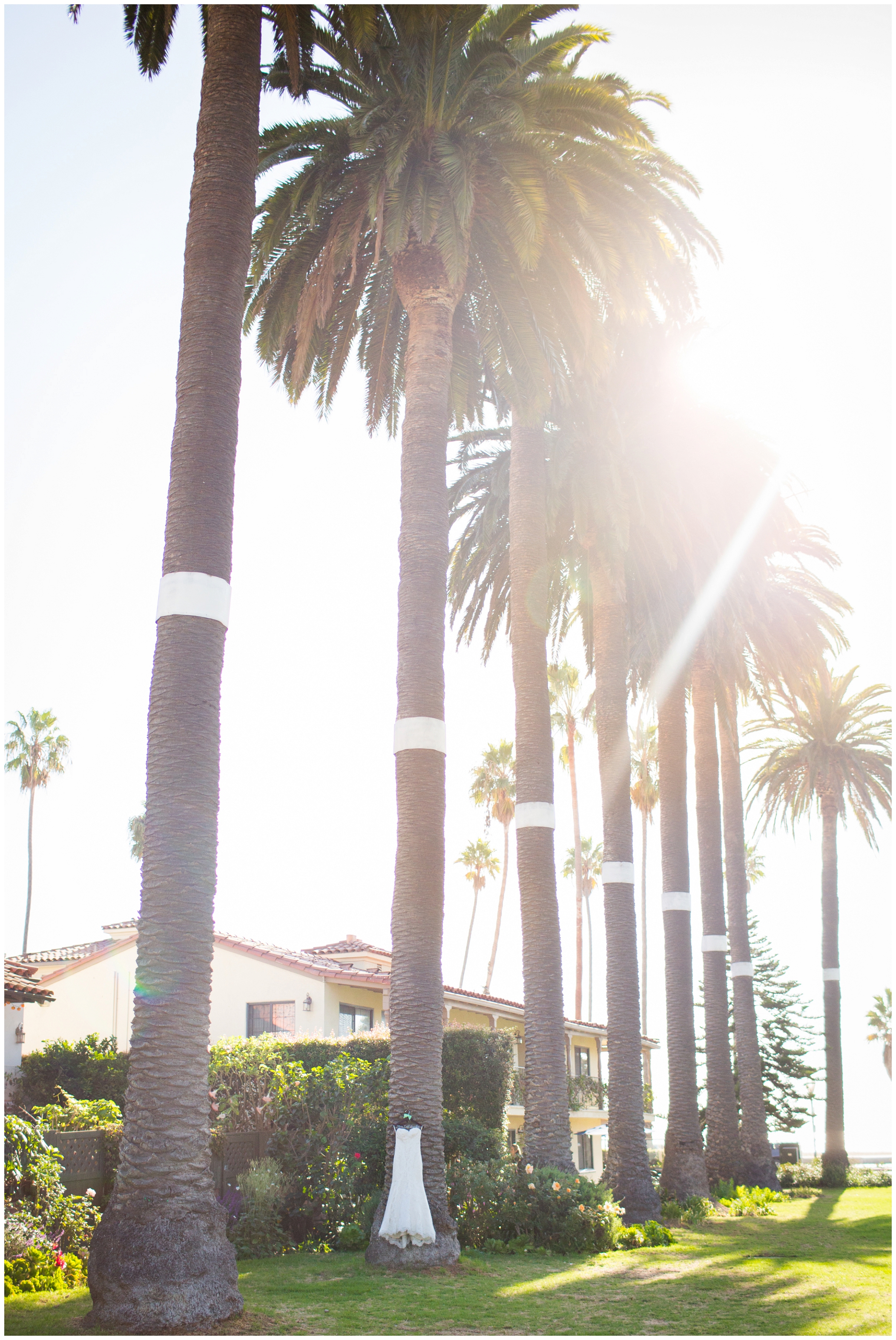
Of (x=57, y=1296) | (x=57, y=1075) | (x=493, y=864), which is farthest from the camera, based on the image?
(x=493, y=864)

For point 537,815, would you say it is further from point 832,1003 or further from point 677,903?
point 832,1003

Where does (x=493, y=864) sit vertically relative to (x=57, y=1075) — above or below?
above

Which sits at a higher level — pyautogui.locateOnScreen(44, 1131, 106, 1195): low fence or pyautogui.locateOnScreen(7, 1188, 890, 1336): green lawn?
pyautogui.locateOnScreen(44, 1131, 106, 1195): low fence

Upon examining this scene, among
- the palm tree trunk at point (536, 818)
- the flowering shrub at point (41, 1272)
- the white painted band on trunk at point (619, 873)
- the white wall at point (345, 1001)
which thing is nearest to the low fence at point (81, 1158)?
the flowering shrub at point (41, 1272)

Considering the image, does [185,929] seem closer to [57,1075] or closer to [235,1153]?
[235,1153]

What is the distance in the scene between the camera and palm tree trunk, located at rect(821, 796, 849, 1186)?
1651 inches

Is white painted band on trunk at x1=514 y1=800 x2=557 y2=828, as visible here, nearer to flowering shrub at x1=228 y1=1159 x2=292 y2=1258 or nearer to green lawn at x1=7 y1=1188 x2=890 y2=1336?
green lawn at x1=7 y1=1188 x2=890 y2=1336

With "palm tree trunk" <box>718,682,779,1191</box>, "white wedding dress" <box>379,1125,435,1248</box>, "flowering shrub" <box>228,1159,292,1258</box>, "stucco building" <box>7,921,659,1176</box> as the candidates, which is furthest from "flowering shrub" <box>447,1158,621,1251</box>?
"palm tree trunk" <box>718,682,779,1191</box>

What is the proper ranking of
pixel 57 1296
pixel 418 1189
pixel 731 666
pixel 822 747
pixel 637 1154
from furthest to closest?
1. pixel 822 747
2. pixel 731 666
3. pixel 637 1154
4. pixel 418 1189
5. pixel 57 1296

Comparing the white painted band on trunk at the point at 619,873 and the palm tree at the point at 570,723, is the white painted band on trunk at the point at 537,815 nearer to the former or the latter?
the white painted band on trunk at the point at 619,873

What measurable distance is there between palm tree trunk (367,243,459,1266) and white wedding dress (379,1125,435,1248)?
145 millimetres

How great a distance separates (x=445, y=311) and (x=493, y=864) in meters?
57.2

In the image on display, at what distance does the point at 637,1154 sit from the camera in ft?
72.1

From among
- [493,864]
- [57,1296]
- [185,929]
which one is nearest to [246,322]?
[185,929]
